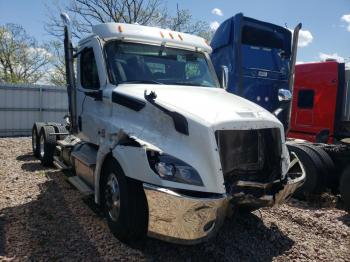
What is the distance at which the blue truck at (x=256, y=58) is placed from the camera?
26.6 ft

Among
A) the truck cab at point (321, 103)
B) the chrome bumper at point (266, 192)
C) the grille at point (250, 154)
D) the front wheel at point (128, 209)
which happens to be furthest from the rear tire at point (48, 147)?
the truck cab at point (321, 103)

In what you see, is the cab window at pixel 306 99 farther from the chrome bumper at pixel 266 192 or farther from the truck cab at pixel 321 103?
the chrome bumper at pixel 266 192

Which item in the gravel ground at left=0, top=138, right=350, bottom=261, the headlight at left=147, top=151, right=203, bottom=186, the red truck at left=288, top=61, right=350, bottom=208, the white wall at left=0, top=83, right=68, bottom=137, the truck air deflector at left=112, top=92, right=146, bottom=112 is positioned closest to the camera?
the headlight at left=147, top=151, right=203, bottom=186

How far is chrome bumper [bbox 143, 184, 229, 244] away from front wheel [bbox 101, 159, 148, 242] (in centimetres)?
27

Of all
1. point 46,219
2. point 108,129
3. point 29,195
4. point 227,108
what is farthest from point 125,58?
point 29,195

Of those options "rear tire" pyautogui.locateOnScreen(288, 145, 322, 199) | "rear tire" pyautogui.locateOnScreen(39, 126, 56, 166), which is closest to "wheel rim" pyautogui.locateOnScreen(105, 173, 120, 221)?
"rear tire" pyautogui.locateOnScreen(288, 145, 322, 199)

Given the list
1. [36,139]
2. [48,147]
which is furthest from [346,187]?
[36,139]

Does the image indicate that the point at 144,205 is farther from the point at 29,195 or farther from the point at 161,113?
the point at 29,195

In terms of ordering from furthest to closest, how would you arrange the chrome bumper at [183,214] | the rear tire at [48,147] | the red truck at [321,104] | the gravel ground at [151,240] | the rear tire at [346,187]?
the red truck at [321,104] < the rear tire at [48,147] < the rear tire at [346,187] < the gravel ground at [151,240] < the chrome bumper at [183,214]

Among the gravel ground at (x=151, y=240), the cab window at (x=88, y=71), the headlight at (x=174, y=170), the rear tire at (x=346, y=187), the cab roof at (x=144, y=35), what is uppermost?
the cab roof at (x=144, y=35)

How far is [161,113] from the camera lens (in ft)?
12.9

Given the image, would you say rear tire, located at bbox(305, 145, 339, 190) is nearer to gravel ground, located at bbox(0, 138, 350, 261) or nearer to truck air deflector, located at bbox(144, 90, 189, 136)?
gravel ground, located at bbox(0, 138, 350, 261)

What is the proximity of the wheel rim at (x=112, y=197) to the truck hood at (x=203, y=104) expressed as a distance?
100 cm

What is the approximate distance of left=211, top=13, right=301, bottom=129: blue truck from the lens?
26.6ft
